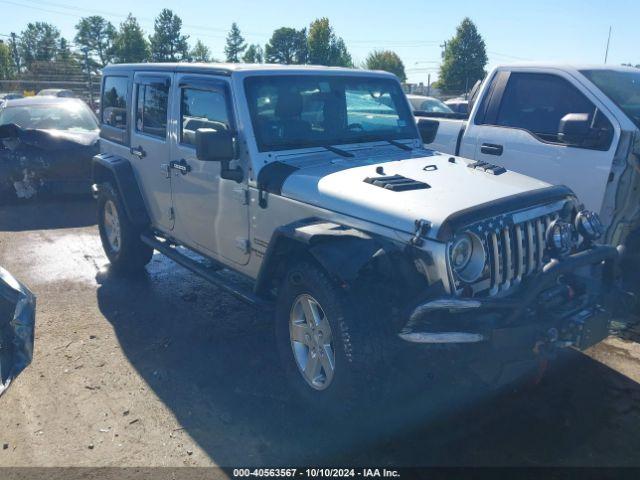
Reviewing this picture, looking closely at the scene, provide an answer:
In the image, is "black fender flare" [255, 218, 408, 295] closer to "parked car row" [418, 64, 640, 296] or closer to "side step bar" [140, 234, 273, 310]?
"side step bar" [140, 234, 273, 310]

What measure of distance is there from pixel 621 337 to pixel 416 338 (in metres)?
2.62

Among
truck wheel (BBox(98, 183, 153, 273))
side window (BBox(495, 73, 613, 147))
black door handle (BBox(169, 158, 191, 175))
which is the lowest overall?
truck wheel (BBox(98, 183, 153, 273))

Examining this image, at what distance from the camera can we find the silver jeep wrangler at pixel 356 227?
2.96 meters

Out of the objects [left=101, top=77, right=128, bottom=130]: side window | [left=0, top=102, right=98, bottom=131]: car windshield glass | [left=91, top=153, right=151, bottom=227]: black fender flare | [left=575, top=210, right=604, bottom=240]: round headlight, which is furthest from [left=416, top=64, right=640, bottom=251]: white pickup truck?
[left=0, top=102, right=98, bottom=131]: car windshield glass

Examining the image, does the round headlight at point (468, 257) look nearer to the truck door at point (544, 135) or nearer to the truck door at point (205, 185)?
the truck door at point (205, 185)

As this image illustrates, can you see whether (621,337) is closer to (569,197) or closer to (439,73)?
(569,197)

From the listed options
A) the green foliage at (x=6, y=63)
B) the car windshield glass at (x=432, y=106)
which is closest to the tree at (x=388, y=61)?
the green foliage at (x=6, y=63)

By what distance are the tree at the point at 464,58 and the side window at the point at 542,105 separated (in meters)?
44.4

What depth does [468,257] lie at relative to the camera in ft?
10.2

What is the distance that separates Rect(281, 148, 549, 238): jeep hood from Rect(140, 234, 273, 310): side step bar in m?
0.74

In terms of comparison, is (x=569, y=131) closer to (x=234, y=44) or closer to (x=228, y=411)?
(x=228, y=411)

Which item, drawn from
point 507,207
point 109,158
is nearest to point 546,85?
point 507,207

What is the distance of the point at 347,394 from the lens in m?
3.10

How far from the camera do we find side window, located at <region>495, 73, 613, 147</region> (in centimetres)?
508
